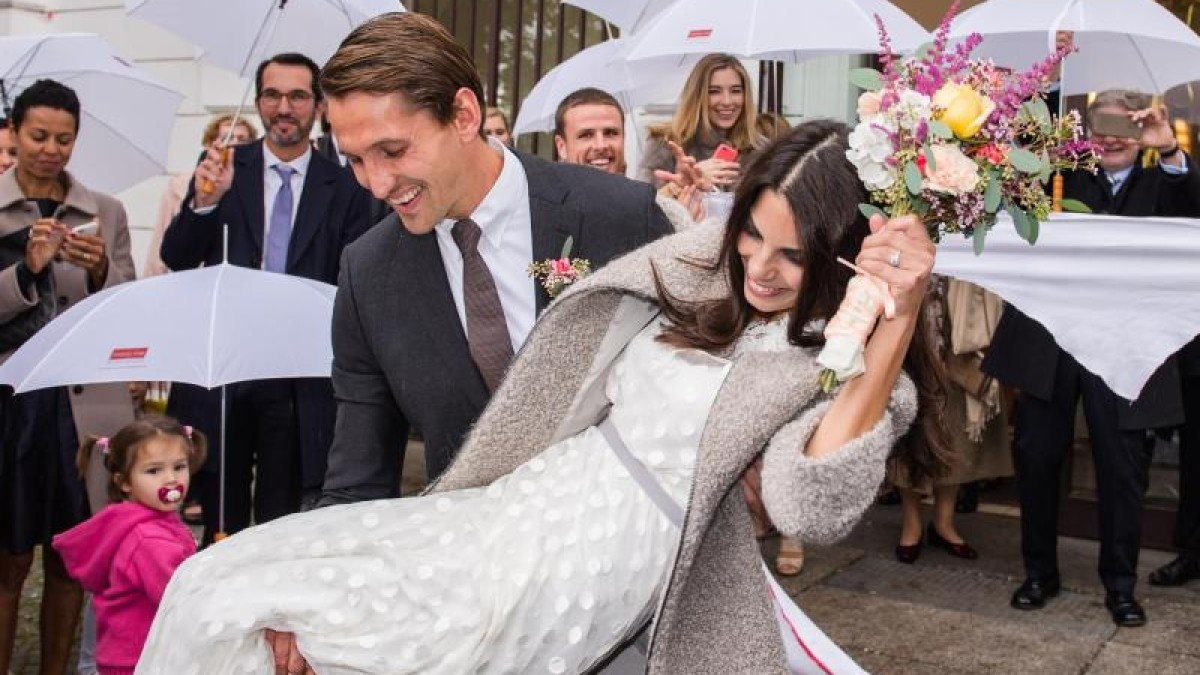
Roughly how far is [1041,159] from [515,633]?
1224mm

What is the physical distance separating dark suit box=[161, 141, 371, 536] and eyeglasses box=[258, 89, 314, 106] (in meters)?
0.19

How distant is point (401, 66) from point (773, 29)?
318cm

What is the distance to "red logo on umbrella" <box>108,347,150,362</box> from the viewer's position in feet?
13.8

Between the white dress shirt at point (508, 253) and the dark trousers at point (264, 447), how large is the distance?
2403mm

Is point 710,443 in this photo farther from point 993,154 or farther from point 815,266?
point 993,154

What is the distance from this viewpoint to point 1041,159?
2.42 m

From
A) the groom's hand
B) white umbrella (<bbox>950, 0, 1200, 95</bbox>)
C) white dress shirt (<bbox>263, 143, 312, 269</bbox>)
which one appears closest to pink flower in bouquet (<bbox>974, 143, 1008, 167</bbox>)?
the groom's hand

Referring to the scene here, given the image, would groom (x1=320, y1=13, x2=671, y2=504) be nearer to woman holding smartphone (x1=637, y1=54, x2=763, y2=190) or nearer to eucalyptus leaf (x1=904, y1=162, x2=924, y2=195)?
eucalyptus leaf (x1=904, y1=162, x2=924, y2=195)

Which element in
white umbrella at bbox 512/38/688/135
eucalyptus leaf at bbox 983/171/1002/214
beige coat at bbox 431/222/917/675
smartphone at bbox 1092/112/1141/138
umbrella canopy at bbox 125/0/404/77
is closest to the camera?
beige coat at bbox 431/222/917/675

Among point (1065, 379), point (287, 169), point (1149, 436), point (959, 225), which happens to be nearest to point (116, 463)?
point (287, 169)

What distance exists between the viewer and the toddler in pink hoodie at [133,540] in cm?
435

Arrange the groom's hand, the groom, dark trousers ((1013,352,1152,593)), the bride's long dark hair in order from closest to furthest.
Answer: the groom's hand, the bride's long dark hair, the groom, dark trousers ((1013,352,1152,593))

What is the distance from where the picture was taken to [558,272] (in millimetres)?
3086

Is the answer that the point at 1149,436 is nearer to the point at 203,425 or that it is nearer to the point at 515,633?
the point at 203,425
